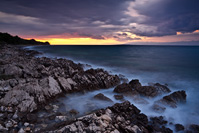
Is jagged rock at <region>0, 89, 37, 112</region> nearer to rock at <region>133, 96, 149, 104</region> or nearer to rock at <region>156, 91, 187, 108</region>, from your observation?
rock at <region>133, 96, 149, 104</region>

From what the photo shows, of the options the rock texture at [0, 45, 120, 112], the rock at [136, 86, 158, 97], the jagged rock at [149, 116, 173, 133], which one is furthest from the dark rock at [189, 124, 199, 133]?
the rock texture at [0, 45, 120, 112]

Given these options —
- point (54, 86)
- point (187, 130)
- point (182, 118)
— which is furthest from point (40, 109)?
point (182, 118)

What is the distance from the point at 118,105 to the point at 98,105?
2042 mm

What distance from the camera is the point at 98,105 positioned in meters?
9.27

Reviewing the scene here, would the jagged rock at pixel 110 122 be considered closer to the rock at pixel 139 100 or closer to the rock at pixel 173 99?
the rock at pixel 139 100

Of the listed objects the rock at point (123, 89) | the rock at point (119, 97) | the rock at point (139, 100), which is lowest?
the rock at point (139, 100)

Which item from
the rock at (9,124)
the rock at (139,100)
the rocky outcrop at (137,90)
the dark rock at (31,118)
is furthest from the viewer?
the rocky outcrop at (137,90)

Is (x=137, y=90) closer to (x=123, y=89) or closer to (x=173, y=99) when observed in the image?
(x=123, y=89)

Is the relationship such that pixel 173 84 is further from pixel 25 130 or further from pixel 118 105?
pixel 25 130

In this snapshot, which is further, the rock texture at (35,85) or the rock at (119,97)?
the rock at (119,97)

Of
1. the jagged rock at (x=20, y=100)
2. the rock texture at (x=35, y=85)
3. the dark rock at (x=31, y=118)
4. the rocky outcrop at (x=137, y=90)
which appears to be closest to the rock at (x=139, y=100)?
the rocky outcrop at (x=137, y=90)

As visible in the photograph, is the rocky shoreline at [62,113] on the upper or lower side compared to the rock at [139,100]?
upper

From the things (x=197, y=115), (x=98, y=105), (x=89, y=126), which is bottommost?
(x=197, y=115)

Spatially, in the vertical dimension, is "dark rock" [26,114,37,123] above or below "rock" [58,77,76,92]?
below
